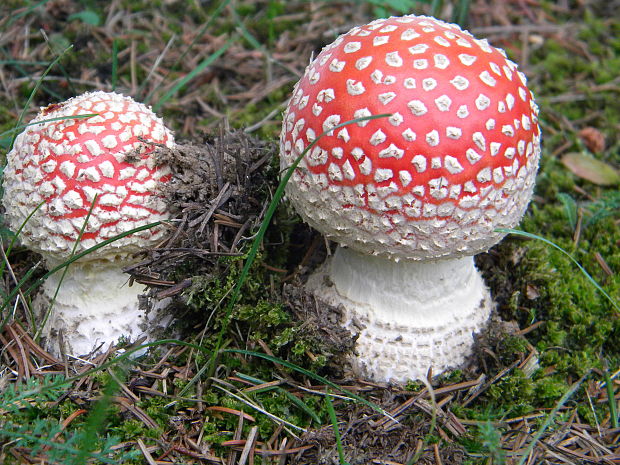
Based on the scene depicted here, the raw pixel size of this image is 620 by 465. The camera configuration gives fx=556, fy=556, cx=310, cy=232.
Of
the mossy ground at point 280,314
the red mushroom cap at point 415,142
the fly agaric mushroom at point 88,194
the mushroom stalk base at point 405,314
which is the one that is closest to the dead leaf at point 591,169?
the mossy ground at point 280,314

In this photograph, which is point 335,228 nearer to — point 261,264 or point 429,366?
point 261,264

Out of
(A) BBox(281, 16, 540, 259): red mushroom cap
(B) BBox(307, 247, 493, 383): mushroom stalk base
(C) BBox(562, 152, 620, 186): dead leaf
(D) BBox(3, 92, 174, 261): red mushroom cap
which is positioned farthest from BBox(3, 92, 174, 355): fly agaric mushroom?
(C) BBox(562, 152, 620, 186): dead leaf

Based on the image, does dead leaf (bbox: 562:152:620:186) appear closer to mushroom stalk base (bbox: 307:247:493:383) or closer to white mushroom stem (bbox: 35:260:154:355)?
mushroom stalk base (bbox: 307:247:493:383)

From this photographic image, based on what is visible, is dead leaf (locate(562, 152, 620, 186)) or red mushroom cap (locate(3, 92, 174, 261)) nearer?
red mushroom cap (locate(3, 92, 174, 261))

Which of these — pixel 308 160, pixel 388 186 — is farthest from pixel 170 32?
pixel 388 186

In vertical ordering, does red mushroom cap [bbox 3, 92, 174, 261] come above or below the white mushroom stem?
above

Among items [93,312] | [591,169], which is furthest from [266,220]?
[591,169]

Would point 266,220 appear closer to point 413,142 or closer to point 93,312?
point 413,142

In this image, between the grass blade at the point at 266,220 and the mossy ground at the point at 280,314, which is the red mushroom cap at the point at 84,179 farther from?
the grass blade at the point at 266,220
